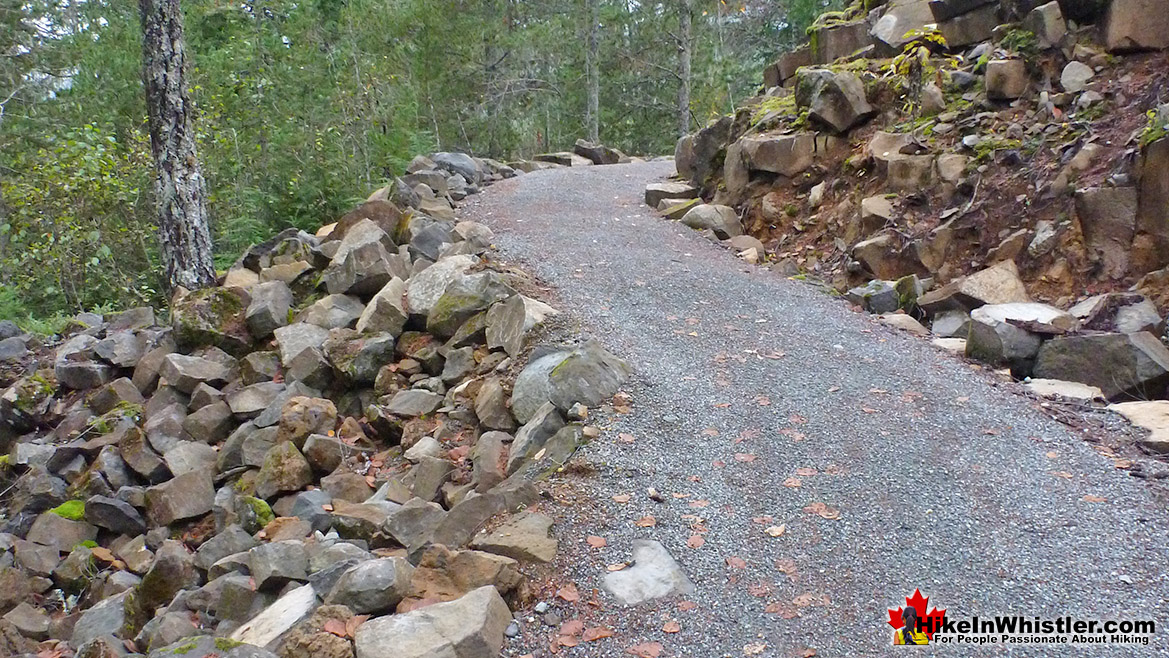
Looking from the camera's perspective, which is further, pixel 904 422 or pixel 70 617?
pixel 70 617

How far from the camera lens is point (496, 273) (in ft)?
26.8

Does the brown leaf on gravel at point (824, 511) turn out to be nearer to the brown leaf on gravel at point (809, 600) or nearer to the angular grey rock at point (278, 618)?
the brown leaf on gravel at point (809, 600)

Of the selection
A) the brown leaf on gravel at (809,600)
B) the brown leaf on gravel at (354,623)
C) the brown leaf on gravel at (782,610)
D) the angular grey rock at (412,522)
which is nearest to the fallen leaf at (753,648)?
the brown leaf on gravel at (782,610)

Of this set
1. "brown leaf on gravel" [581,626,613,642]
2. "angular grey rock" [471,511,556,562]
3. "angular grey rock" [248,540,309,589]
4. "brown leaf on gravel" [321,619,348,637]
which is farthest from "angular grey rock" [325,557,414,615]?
"brown leaf on gravel" [581,626,613,642]

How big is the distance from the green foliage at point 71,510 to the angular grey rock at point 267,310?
7.73 feet

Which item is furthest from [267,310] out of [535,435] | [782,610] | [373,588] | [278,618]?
[782,610]

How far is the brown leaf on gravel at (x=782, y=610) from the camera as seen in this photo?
3.72 metres

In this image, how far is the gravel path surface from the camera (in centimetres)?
371

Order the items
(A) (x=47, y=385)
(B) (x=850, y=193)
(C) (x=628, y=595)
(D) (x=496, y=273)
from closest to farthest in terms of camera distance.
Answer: (C) (x=628, y=595), (D) (x=496, y=273), (A) (x=47, y=385), (B) (x=850, y=193)

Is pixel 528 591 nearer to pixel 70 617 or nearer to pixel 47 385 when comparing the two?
pixel 70 617

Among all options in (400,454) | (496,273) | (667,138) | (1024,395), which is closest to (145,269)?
(496,273)

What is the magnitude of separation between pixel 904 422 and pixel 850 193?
526 centimetres

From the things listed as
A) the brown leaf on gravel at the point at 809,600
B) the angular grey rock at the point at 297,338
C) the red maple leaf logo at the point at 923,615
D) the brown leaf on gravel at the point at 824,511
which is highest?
the angular grey rock at the point at 297,338

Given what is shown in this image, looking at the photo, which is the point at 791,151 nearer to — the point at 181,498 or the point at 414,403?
the point at 414,403
